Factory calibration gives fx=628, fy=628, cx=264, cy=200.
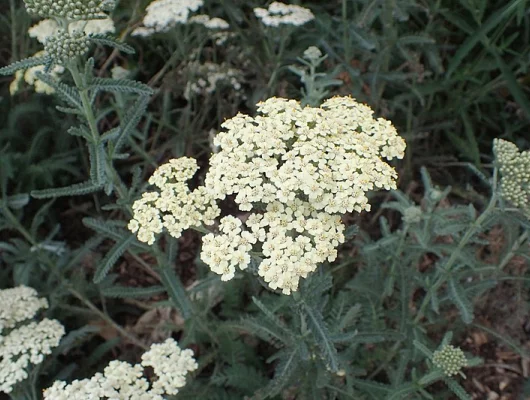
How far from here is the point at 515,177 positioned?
275 cm

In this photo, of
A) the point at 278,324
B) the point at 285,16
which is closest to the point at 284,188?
the point at 278,324

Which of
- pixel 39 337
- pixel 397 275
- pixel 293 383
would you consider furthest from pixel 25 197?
pixel 397 275

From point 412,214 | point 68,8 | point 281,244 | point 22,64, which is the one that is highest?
point 68,8

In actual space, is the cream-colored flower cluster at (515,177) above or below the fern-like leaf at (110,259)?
above

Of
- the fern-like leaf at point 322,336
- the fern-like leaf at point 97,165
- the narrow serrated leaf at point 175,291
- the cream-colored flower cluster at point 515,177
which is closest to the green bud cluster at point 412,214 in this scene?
the cream-colored flower cluster at point 515,177

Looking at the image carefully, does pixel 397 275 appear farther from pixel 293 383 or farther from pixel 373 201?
pixel 373 201

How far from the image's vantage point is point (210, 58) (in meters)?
5.34

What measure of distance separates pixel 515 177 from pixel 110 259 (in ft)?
6.12

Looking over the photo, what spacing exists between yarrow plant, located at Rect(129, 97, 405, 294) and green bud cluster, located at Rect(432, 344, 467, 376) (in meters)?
0.80

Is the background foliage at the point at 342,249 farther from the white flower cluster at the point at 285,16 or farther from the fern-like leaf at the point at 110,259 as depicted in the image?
the white flower cluster at the point at 285,16

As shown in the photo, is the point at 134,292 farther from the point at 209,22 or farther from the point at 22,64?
the point at 209,22

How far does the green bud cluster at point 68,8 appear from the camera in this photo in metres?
2.52

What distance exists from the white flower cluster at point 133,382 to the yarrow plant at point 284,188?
2.51ft

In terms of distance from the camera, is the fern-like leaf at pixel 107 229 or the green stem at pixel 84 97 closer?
the green stem at pixel 84 97
